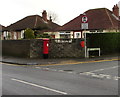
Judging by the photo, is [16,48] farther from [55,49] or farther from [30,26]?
[30,26]

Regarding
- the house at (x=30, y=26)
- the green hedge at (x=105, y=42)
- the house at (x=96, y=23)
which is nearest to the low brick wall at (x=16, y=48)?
the green hedge at (x=105, y=42)

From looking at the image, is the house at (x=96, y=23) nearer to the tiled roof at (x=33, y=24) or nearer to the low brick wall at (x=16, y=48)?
the tiled roof at (x=33, y=24)

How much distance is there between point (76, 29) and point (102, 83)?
26973mm

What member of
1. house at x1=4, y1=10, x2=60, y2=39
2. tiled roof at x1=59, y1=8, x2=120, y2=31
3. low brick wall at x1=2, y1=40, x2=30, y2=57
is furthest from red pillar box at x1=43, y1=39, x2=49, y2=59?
house at x1=4, y1=10, x2=60, y2=39

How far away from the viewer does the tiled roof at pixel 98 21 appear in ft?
102

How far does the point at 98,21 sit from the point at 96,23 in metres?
0.64

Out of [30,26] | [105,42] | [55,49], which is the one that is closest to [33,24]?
[30,26]

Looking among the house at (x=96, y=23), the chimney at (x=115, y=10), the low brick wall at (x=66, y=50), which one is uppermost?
the chimney at (x=115, y=10)

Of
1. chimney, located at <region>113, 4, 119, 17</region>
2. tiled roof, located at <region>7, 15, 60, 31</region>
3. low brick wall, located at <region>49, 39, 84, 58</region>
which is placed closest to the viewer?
low brick wall, located at <region>49, 39, 84, 58</region>

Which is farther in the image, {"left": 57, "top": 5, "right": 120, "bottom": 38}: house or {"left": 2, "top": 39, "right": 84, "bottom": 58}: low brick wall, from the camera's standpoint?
{"left": 57, "top": 5, "right": 120, "bottom": 38}: house

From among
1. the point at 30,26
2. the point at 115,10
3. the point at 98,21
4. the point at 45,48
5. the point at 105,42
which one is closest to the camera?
the point at 45,48

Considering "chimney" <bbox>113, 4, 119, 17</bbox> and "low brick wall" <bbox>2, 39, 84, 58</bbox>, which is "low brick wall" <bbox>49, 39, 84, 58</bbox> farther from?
"chimney" <bbox>113, 4, 119, 17</bbox>

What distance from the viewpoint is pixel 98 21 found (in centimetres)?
3281

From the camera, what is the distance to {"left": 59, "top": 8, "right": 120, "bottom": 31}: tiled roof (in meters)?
31.2
